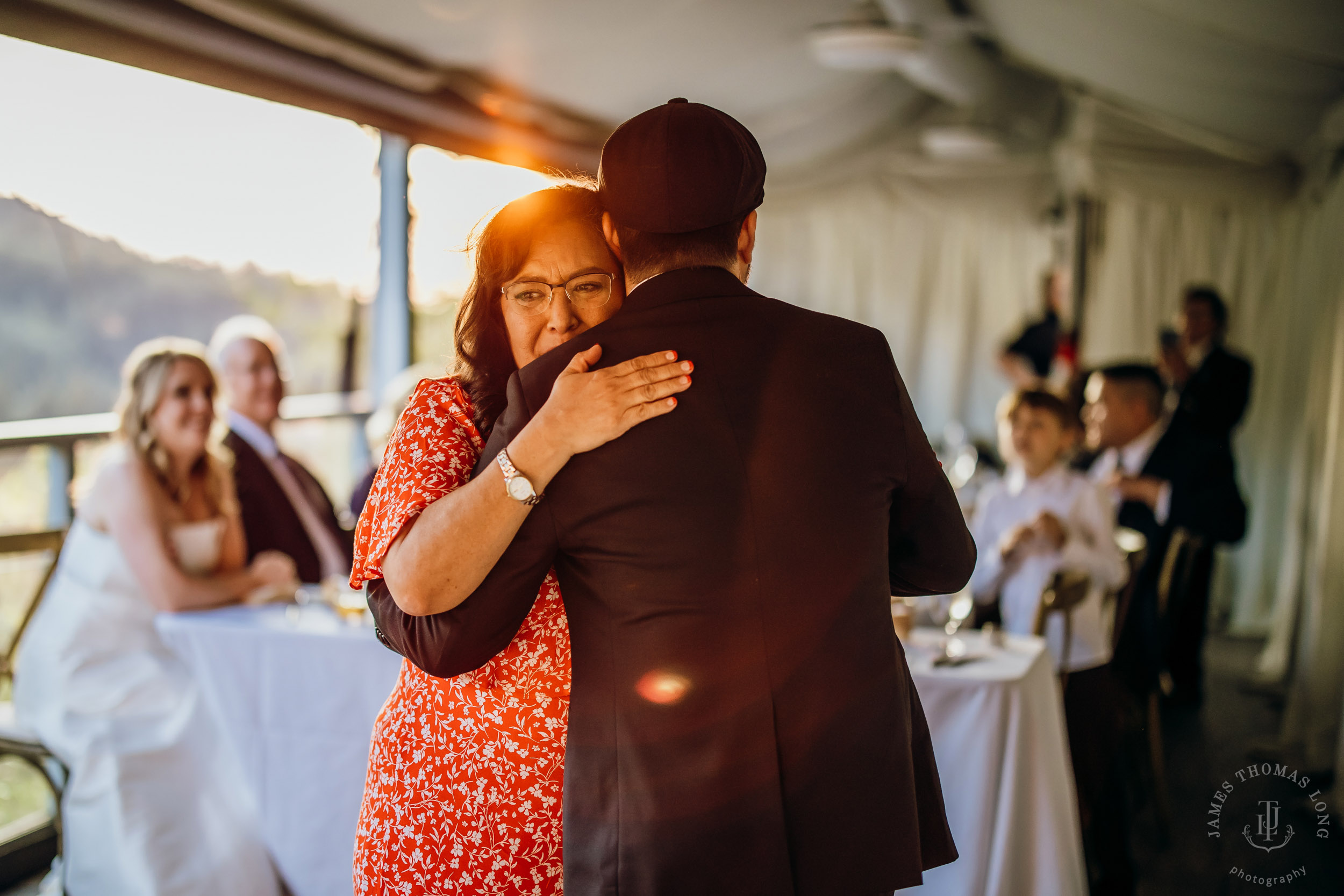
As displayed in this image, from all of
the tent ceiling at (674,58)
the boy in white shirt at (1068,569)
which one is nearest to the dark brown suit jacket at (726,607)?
the boy in white shirt at (1068,569)

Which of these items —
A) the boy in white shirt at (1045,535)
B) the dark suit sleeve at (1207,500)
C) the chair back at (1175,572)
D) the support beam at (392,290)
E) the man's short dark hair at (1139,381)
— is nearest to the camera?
the boy in white shirt at (1045,535)

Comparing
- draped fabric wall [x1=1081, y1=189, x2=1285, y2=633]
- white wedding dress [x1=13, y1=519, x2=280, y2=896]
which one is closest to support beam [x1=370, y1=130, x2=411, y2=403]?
white wedding dress [x1=13, y1=519, x2=280, y2=896]

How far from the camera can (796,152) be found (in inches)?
288

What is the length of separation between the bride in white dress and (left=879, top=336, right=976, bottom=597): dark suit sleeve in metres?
2.09

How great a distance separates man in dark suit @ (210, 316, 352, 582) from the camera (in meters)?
3.43

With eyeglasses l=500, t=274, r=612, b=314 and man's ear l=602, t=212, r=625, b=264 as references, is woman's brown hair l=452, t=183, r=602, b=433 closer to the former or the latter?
eyeglasses l=500, t=274, r=612, b=314

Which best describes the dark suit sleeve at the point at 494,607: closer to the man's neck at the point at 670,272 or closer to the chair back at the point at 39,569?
the man's neck at the point at 670,272

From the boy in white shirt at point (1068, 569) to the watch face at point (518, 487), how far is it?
2.17 m

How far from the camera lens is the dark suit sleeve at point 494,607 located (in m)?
1.02

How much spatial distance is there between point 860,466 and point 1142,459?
3980mm

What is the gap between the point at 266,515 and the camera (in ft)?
11.3

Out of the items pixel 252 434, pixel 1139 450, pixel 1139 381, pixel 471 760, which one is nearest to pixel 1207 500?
pixel 1139 450

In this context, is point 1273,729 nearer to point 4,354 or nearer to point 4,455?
point 4,455

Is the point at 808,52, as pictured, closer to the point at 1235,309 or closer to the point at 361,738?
the point at 1235,309
